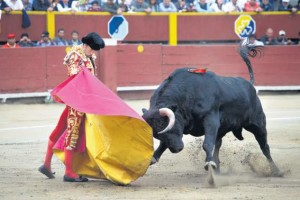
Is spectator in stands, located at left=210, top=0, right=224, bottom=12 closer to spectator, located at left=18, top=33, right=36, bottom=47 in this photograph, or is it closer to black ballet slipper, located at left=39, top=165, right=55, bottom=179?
spectator, located at left=18, top=33, right=36, bottom=47

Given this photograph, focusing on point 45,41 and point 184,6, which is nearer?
point 45,41

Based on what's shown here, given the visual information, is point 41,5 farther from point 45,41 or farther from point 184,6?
point 184,6

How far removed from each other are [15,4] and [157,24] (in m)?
3.39

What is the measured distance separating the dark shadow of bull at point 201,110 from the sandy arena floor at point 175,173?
260mm

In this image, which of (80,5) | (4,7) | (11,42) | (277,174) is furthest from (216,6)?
(277,174)

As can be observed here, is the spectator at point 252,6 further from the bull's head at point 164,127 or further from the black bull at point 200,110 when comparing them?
the bull's head at point 164,127

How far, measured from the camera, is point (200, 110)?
24.3ft

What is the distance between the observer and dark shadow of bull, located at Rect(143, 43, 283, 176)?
7.10 meters

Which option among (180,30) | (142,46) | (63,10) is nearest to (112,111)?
(142,46)

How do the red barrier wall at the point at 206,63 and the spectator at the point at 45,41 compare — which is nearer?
the spectator at the point at 45,41

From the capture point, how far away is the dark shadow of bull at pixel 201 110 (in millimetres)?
7098

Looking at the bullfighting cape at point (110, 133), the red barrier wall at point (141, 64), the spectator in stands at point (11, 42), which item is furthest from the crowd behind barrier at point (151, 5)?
the bullfighting cape at point (110, 133)

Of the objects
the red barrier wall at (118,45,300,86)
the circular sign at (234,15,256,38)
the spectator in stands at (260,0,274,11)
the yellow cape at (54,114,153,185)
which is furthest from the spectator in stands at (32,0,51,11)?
the yellow cape at (54,114,153,185)

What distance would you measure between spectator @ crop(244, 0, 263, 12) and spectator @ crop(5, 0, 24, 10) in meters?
4.88
